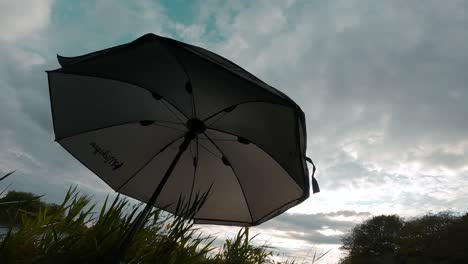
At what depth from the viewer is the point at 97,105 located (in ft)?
15.5

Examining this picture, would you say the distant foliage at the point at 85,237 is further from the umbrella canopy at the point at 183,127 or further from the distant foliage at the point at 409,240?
the distant foliage at the point at 409,240

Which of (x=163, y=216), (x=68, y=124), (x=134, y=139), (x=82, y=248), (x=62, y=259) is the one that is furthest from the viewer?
(x=134, y=139)

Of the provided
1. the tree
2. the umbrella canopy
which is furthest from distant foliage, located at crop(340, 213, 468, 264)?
the umbrella canopy

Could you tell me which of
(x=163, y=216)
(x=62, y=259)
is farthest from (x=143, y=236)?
(x=62, y=259)

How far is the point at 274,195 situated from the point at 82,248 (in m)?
2.64

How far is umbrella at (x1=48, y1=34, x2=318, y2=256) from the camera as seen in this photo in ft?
10.8

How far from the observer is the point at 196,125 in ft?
14.5

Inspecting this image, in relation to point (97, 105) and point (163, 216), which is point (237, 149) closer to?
point (163, 216)

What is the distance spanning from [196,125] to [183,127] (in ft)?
2.17

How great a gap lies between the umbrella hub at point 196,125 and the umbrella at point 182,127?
1cm

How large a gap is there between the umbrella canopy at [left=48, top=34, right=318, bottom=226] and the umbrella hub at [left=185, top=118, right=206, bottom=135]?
0.01 meters

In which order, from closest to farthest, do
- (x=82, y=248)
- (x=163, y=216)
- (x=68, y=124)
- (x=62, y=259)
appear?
(x=62, y=259) → (x=82, y=248) → (x=163, y=216) → (x=68, y=124)

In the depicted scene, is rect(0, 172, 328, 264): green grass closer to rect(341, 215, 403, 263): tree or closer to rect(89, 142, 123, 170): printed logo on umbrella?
rect(89, 142, 123, 170): printed logo on umbrella

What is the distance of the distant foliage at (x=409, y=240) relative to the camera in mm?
31500
